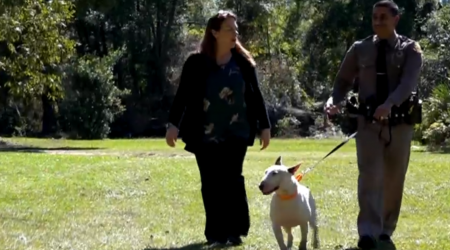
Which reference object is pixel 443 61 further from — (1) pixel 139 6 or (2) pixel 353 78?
(2) pixel 353 78

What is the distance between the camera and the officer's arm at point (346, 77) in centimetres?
820

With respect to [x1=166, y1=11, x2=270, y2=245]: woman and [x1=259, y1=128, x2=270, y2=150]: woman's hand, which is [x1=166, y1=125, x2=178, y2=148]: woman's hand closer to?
[x1=166, y1=11, x2=270, y2=245]: woman

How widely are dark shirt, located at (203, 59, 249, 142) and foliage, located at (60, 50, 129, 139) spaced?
34850 millimetres

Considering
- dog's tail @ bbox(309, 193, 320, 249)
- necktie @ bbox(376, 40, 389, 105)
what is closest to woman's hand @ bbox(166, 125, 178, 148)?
dog's tail @ bbox(309, 193, 320, 249)

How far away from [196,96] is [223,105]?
0.81ft

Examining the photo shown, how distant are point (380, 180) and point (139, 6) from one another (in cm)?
4297

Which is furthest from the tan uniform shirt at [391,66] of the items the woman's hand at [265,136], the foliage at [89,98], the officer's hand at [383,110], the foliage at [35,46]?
the foliage at [89,98]

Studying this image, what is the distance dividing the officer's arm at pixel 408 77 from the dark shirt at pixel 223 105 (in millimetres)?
1407

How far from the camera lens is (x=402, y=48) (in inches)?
313

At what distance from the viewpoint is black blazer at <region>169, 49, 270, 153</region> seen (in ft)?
27.5

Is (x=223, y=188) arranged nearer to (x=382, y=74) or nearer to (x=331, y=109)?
(x=331, y=109)

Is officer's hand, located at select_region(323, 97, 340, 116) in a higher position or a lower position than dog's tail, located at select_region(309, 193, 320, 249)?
higher

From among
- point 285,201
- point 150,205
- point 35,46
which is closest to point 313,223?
point 285,201

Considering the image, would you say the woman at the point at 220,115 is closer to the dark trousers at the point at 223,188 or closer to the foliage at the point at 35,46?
the dark trousers at the point at 223,188
